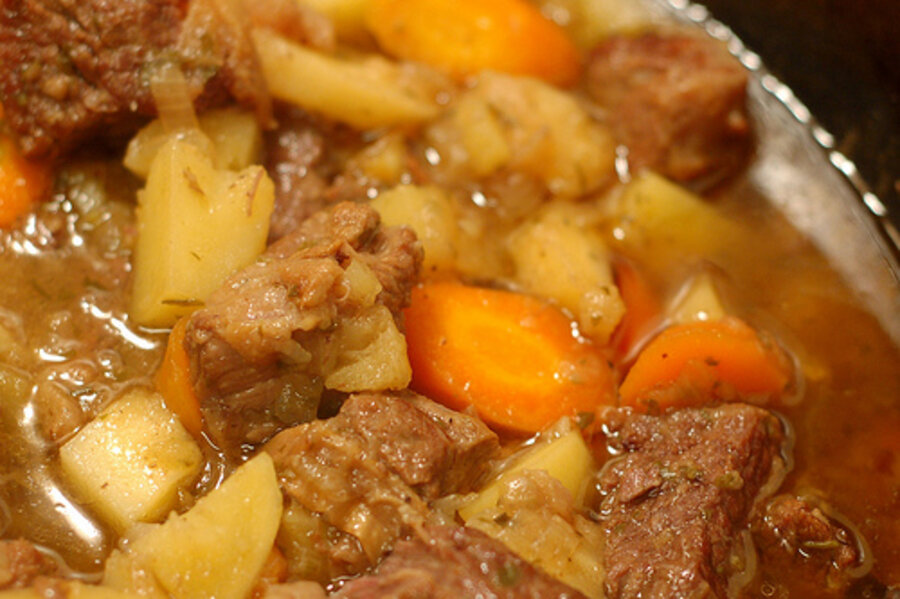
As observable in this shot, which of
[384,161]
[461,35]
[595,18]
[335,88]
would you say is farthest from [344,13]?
[595,18]

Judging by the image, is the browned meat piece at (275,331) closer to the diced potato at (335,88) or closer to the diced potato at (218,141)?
the diced potato at (218,141)

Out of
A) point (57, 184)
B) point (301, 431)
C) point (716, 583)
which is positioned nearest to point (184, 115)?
point (57, 184)

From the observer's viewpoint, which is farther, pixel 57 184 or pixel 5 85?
pixel 57 184

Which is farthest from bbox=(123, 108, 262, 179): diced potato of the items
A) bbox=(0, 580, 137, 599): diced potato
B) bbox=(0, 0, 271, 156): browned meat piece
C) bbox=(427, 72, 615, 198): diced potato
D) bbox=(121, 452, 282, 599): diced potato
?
bbox=(0, 580, 137, 599): diced potato

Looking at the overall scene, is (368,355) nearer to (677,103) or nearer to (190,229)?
(190,229)

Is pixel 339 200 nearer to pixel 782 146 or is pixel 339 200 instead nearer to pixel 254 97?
pixel 254 97

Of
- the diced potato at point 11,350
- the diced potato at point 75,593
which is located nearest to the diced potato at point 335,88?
the diced potato at point 11,350

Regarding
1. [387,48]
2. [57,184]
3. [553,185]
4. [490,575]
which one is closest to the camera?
[490,575]
